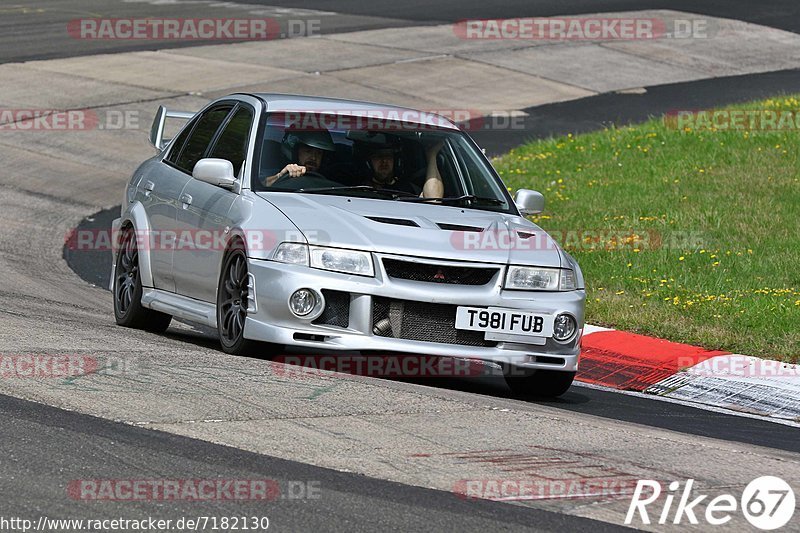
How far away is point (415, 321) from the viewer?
326 inches

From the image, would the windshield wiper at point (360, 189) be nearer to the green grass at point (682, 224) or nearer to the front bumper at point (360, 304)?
the front bumper at point (360, 304)

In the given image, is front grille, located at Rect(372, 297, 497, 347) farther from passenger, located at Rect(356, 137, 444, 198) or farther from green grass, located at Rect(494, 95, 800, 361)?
green grass, located at Rect(494, 95, 800, 361)

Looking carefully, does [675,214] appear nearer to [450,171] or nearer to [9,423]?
[450,171]

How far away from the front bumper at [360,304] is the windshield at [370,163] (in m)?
0.96

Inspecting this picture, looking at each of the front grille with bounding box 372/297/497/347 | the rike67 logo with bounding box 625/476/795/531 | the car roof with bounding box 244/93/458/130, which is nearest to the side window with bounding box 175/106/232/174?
the car roof with bounding box 244/93/458/130

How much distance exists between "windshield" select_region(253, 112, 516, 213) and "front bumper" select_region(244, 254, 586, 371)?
960 millimetres

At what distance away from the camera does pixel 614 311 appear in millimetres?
11805

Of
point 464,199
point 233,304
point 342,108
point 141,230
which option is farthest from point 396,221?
point 141,230

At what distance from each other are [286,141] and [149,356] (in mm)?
1806

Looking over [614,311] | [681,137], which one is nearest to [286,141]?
[614,311]

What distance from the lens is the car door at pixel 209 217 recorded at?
9094 mm

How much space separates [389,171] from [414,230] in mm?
1017

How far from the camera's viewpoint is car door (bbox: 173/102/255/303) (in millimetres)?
9094

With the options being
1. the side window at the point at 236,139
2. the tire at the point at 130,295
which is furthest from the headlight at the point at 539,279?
the tire at the point at 130,295
